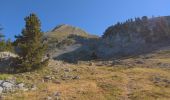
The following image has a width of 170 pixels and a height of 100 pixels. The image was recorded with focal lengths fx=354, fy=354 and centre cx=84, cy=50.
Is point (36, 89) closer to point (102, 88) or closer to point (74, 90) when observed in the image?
point (74, 90)

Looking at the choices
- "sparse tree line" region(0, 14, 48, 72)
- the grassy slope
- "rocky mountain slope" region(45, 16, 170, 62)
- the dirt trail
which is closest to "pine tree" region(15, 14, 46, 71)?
"sparse tree line" region(0, 14, 48, 72)

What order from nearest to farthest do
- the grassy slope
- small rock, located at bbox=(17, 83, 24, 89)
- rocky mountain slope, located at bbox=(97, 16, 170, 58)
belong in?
the grassy slope → small rock, located at bbox=(17, 83, 24, 89) → rocky mountain slope, located at bbox=(97, 16, 170, 58)

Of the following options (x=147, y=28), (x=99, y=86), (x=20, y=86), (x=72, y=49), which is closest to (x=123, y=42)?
(x=147, y=28)

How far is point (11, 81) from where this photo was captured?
51.5 metres

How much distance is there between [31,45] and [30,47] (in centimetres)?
44

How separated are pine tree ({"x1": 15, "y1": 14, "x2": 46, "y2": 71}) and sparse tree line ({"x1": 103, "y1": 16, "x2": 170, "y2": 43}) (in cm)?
11322

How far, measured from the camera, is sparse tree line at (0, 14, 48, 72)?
195ft

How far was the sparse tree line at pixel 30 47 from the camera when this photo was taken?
195 ft

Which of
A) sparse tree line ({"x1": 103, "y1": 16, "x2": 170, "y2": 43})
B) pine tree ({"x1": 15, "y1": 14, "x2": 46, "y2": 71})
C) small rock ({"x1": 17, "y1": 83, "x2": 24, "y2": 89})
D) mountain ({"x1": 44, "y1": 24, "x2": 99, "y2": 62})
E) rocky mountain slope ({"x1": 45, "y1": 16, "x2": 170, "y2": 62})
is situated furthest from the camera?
sparse tree line ({"x1": 103, "y1": 16, "x2": 170, "y2": 43})

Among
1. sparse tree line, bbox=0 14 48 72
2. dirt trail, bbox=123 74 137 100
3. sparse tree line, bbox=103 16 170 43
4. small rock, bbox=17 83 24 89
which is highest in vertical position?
sparse tree line, bbox=103 16 170 43

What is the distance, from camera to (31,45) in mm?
60344

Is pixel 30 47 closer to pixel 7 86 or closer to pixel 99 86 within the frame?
pixel 7 86

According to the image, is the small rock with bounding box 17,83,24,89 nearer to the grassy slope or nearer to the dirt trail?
the grassy slope

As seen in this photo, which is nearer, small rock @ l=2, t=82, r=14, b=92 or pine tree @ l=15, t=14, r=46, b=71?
small rock @ l=2, t=82, r=14, b=92
